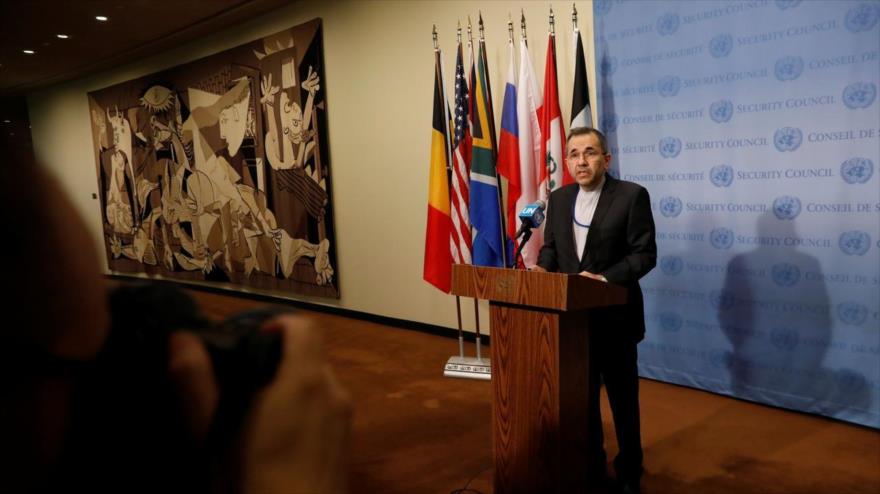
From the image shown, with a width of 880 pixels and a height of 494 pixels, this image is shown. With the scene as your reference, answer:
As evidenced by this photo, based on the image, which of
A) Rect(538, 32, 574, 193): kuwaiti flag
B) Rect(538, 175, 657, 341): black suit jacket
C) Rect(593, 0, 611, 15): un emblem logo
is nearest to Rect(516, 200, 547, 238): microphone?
Rect(538, 175, 657, 341): black suit jacket

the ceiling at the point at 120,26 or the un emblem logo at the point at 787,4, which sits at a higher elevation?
the ceiling at the point at 120,26

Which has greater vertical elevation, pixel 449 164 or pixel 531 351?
pixel 449 164

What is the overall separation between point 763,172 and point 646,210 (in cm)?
112

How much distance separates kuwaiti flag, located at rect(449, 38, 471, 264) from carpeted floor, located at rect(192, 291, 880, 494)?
0.87 m

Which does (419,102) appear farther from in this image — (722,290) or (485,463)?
(485,463)

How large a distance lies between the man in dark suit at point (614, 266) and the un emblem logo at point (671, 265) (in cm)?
117

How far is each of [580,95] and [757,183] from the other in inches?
41.2

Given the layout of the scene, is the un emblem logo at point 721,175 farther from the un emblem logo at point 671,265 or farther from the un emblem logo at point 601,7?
the un emblem logo at point 601,7

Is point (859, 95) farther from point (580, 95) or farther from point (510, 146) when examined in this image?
point (510, 146)

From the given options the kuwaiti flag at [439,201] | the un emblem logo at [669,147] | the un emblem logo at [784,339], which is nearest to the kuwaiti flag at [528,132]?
the kuwaiti flag at [439,201]

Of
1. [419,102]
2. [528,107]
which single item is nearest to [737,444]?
[528,107]

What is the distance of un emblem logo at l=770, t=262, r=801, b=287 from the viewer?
2846mm

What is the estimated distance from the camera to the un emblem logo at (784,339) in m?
2.88

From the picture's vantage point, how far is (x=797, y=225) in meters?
2.81
